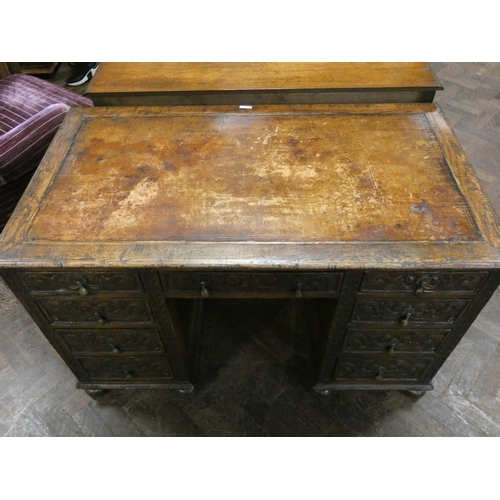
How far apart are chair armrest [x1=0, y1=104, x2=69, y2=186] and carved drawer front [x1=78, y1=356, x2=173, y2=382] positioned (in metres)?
0.83

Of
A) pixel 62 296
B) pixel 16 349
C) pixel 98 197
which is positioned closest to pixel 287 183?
pixel 98 197

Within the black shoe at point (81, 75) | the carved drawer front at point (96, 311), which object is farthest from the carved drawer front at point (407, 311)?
the black shoe at point (81, 75)

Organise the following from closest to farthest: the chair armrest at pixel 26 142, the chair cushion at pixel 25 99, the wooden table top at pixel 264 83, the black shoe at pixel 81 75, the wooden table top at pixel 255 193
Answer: the wooden table top at pixel 255 193 < the wooden table top at pixel 264 83 < the chair armrest at pixel 26 142 < the chair cushion at pixel 25 99 < the black shoe at pixel 81 75

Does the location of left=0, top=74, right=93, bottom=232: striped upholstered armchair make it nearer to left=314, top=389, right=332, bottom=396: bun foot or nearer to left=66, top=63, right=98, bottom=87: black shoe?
left=66, top=63, right=98, bottom=87: black shoe

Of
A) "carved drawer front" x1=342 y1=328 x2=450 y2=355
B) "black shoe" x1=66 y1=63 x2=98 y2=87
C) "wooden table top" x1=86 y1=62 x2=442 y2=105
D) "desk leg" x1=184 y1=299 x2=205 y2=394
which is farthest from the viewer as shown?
"black shoe" x1=66 y1=63 x2=98 y2=87

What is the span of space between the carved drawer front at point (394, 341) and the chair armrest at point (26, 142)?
1.43m

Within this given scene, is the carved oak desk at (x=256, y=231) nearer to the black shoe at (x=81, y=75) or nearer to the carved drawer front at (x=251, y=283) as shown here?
the carved drawer front at (x=251, y=283)

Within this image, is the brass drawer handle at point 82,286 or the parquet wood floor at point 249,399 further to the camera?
the parquet wood floor at point 249,399

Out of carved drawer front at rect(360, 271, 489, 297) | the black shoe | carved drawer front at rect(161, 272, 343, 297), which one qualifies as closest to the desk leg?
carved drawer front at rect(161, 272, 343, 297)

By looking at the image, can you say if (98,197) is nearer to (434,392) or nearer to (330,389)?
(330,389)

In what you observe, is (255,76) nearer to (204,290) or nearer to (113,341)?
(204,290)

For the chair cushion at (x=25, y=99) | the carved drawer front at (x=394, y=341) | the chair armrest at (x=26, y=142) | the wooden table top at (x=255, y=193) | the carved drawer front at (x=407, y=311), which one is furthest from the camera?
the chair cushion at (x=25, y=99)

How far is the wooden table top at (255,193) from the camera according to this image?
1.03 meters

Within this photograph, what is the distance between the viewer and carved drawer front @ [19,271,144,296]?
1.07m
